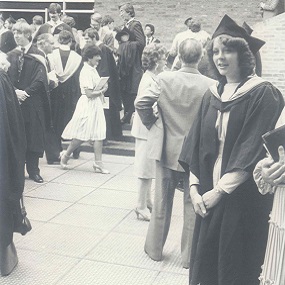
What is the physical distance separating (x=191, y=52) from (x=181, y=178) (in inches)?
42.4

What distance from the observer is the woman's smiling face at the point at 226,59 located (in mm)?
3166

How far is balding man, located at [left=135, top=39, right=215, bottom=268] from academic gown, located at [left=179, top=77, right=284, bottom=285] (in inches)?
46.7

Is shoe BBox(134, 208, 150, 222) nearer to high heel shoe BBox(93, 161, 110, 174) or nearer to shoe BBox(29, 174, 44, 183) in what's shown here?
shoe BBox(29, 174, 44, 183)

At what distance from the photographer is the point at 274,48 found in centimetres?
962

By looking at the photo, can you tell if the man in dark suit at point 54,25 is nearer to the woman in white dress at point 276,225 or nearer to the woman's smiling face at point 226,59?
the woman's smiling face at point 226,59

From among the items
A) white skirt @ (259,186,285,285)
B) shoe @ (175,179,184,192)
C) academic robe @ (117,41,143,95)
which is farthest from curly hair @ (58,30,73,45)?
white skirt @ (259,186,285,285)

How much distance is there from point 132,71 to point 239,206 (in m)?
6.82

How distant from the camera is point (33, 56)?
695 centimetres

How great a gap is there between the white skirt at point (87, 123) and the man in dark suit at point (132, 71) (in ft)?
6.84

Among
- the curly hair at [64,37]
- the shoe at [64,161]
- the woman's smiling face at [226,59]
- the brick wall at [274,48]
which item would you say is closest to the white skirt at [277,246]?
the woman's smiling face at [226,59]

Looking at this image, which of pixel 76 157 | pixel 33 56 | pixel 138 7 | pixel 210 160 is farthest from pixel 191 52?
pixel 138 7

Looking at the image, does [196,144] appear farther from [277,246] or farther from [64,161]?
[64,161]

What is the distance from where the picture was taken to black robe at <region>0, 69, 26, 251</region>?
13.9 ft


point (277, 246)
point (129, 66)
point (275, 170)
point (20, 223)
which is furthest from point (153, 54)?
point (129, 66)
